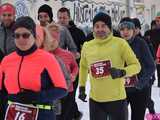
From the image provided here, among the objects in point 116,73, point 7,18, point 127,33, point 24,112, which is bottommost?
point 24,112

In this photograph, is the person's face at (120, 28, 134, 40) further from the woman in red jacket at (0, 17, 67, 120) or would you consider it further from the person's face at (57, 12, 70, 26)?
the woman in red jacket at (0, 17, 67, 120)

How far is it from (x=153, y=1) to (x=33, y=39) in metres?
18.0

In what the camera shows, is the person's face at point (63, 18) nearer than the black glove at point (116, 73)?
No

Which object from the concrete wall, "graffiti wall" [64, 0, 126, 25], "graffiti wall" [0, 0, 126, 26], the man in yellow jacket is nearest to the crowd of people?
the man in yellow jacket

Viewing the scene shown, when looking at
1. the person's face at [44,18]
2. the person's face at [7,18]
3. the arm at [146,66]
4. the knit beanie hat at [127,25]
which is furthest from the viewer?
the person's face at [44,18]

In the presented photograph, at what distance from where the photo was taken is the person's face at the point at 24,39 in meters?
3.51

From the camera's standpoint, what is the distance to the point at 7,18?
5.38 metres

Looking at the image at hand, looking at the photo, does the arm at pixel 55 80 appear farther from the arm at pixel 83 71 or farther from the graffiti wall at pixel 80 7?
the graffiti wall at pixel 80 7

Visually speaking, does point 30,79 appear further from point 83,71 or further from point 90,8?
point 90,8

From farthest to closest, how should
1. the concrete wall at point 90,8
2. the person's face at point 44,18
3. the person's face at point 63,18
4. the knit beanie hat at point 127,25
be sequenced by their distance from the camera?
the concrete wall at point 90,8, the person's face at point 63,18, the person's face at point 44,18, the knit beanie hat at point 127,25

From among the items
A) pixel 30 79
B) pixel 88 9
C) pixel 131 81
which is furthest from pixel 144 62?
pixel 88 9

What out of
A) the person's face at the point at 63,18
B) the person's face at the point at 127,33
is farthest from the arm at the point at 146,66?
the person's face at the point at 63,18

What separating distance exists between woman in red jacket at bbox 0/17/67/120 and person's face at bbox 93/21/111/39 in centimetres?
107

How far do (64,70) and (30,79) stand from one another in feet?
3.90
